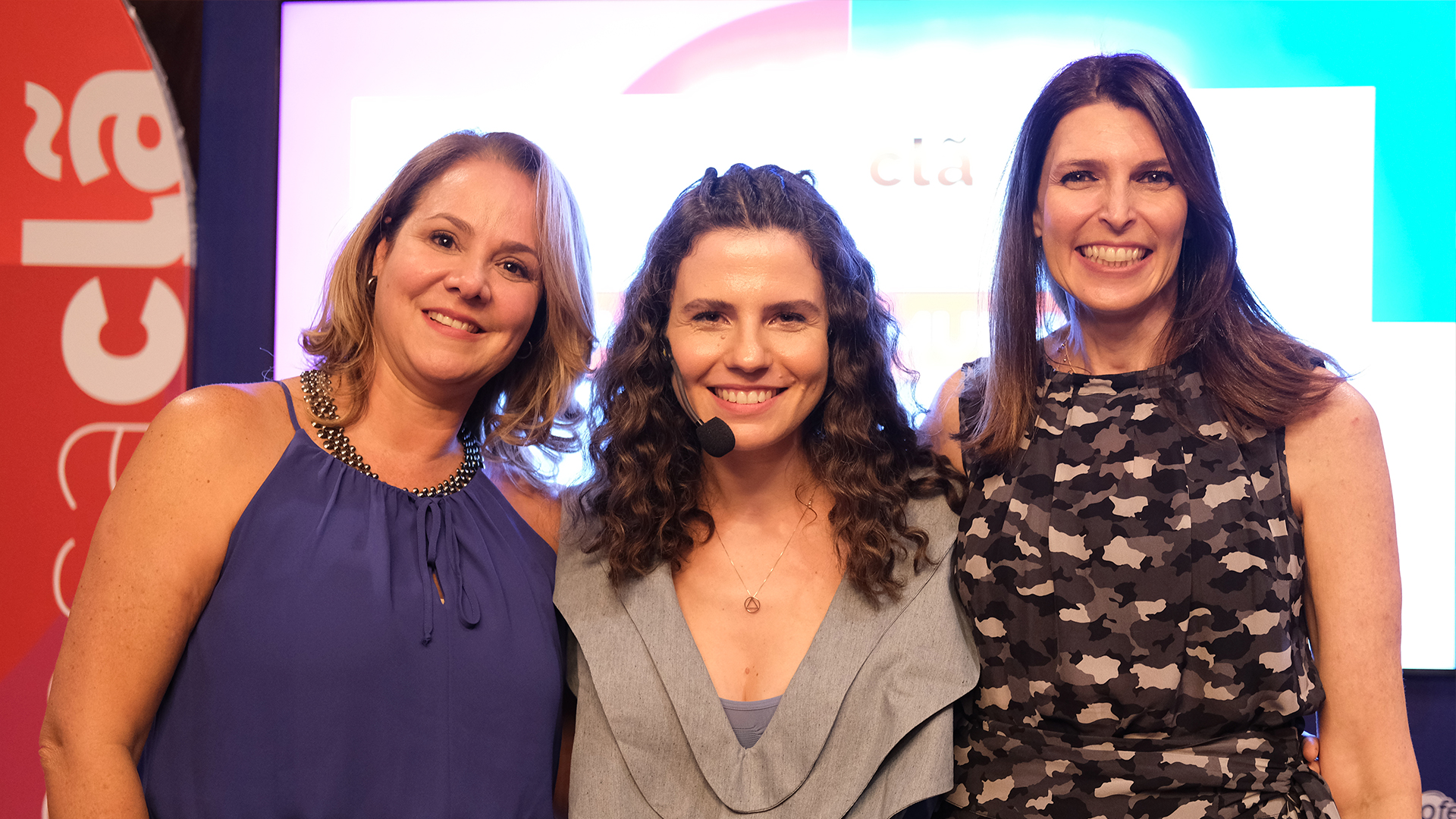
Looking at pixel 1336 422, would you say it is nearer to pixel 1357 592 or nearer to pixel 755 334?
pixel 1357 592

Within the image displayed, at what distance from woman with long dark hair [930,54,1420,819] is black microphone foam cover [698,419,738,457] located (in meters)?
0.47

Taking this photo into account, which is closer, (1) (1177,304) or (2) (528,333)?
(1) (1177,304)

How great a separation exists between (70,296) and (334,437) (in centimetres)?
205

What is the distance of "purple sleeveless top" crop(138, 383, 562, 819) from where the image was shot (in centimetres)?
149

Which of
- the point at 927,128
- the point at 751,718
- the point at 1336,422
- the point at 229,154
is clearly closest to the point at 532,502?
the point at 751,718

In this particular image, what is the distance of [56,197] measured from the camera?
10.1 feet

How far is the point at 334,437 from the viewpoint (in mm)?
1685

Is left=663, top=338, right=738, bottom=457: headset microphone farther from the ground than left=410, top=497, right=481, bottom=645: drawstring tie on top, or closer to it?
farther from the ground

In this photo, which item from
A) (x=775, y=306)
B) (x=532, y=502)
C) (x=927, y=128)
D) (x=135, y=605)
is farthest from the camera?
(x=927, y=128)

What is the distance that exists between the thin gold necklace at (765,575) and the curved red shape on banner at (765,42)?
1.65 m

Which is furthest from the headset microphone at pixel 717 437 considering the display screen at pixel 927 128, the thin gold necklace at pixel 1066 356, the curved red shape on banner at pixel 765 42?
the curved red shape on banner at pixel 765 42

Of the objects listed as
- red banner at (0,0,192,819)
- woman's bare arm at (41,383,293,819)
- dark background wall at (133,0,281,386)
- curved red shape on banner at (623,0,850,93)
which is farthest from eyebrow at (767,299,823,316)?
red banner at (0,0,192,819)

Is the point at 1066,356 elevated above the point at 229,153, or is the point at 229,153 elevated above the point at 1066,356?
the point at 229,153

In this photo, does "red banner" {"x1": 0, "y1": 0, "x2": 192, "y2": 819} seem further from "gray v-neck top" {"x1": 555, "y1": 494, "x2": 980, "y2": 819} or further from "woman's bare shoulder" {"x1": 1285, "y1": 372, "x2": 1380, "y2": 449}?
"woman's bare shoulder" {"x1": 1285, "y1": 372, "x2": 1380, "y2": 449}
